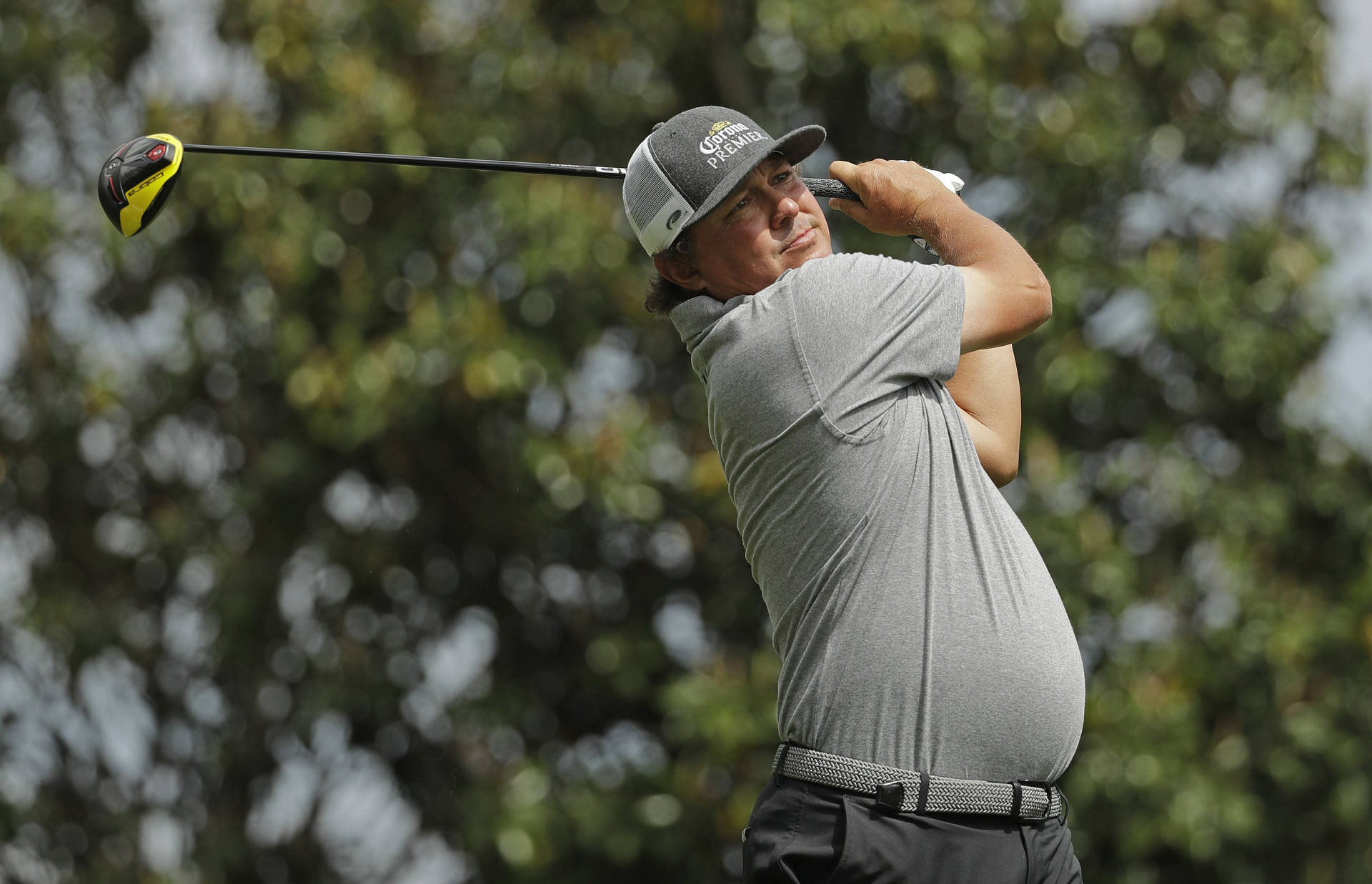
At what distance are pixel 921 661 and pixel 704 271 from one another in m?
0.81

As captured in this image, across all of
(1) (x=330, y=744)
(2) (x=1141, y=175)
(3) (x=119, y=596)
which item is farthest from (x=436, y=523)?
(2) (x=1141, y=175)

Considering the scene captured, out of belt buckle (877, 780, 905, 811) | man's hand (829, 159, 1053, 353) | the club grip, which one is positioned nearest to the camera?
belt buckle (877, 780, 905, 811)

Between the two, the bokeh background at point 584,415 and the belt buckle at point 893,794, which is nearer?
the belt buckle at point 893,794

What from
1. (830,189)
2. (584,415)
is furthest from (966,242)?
(584,415)

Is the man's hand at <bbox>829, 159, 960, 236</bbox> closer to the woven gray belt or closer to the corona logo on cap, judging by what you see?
the corona logo on cap

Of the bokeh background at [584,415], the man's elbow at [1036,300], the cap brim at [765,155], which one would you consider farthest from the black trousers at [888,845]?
the bokeh background at [584,415]

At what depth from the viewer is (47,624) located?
934cm

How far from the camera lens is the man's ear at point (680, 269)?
312 cm

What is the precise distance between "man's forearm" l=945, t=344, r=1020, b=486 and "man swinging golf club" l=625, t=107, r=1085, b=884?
0.36 m

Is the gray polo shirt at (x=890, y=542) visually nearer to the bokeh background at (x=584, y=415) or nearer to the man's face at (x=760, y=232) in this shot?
the man's face at (x=760, y=232)

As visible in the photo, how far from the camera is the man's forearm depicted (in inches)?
128

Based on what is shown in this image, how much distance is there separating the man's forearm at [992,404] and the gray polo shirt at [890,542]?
37 centimetres

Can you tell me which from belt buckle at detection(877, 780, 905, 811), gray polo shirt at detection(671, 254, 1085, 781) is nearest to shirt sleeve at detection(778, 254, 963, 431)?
gray polo shirt at detection(671, 254, 1085, 781)

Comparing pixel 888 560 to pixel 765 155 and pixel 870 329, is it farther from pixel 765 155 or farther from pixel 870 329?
pixel 765 155
